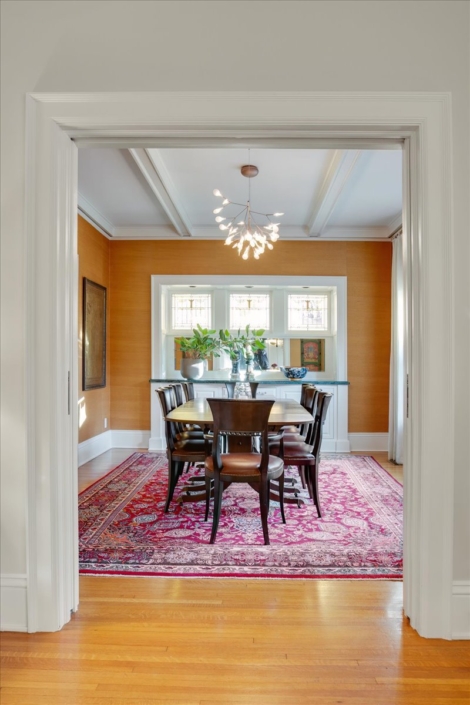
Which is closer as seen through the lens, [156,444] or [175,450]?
[175,450]

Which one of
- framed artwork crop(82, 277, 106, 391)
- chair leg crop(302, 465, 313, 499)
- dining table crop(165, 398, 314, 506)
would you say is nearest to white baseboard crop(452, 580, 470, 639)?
dining table crop(165, 398, 314, 506)

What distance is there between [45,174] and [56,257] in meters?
0.35

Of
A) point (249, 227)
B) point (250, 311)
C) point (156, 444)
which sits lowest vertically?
point (156, 444)

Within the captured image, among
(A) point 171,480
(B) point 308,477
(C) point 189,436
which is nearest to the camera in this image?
(A) point 171,480

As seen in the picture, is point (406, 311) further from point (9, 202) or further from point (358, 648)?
point (9, 202)

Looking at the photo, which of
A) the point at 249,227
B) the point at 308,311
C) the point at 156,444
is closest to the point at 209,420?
the point at 249,227

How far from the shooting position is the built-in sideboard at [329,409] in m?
5.60

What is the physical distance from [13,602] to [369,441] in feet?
15.6

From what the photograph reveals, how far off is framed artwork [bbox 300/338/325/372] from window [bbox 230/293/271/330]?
0.60 metres

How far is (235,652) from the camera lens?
170 cm

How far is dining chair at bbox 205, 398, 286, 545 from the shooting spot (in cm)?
267

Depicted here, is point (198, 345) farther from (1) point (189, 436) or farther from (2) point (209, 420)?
(2) point (209, 420)

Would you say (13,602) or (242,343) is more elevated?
(242,343)

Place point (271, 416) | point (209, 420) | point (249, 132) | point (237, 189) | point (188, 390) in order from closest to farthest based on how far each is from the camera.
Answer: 1. point (249, 132)
2. point (209, 420)
3. point (271, 416)
4. point (237, 189)
5. point (188, 390)
